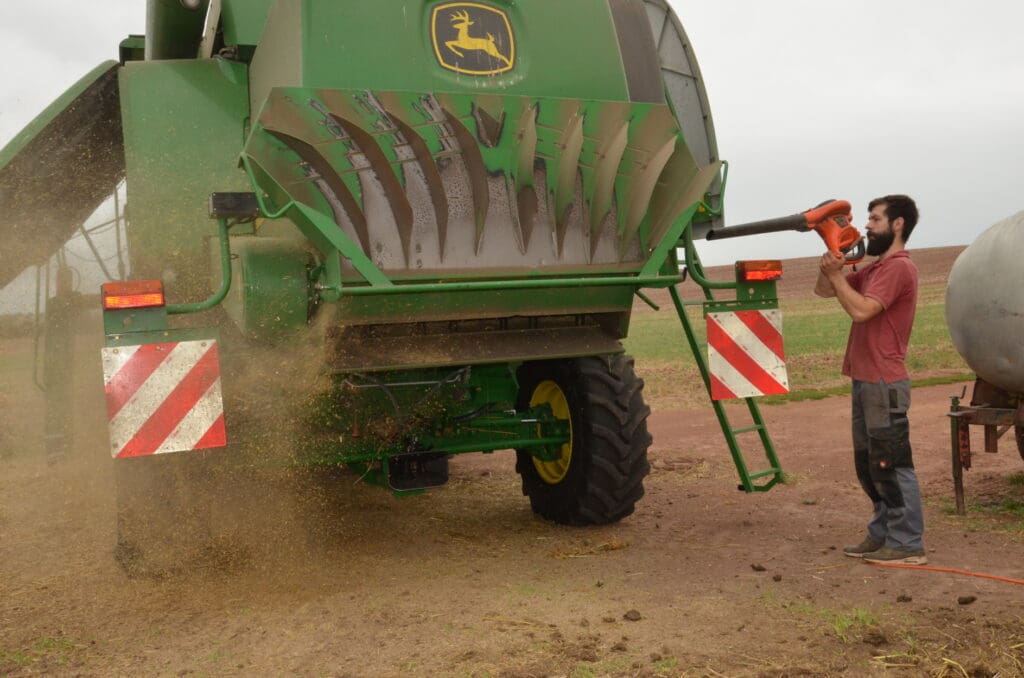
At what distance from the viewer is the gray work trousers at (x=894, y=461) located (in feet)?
14.8

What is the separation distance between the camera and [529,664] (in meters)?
3.27

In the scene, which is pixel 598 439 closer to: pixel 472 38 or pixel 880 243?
pixel 880 243

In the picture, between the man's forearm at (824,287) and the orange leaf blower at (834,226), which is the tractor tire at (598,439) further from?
the orange leaf blower at (834,226)

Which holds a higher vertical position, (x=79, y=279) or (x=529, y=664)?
(x=79, y=279)

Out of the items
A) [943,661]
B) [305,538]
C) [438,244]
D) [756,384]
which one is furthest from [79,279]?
[943,661]

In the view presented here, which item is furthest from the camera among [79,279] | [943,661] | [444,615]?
[79,279]

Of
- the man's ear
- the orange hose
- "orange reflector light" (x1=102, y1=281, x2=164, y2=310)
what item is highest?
the man's ear

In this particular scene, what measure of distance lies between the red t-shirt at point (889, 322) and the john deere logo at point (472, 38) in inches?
78.4

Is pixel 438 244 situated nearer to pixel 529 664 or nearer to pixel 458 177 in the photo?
pixel 458 177

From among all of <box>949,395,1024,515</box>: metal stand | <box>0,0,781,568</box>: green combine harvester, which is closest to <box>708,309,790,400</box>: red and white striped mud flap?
<box>0,0,781,568</box>: green combine harvester

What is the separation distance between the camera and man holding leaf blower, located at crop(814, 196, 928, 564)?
451cm

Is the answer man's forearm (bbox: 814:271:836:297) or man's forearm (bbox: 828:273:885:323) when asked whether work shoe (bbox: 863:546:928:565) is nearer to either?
man's forearm (bbox: 828:273:885:323)

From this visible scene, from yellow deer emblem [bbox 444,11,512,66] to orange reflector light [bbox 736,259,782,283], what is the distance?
1.57 meters

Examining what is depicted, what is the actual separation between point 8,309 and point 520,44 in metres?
4.29
